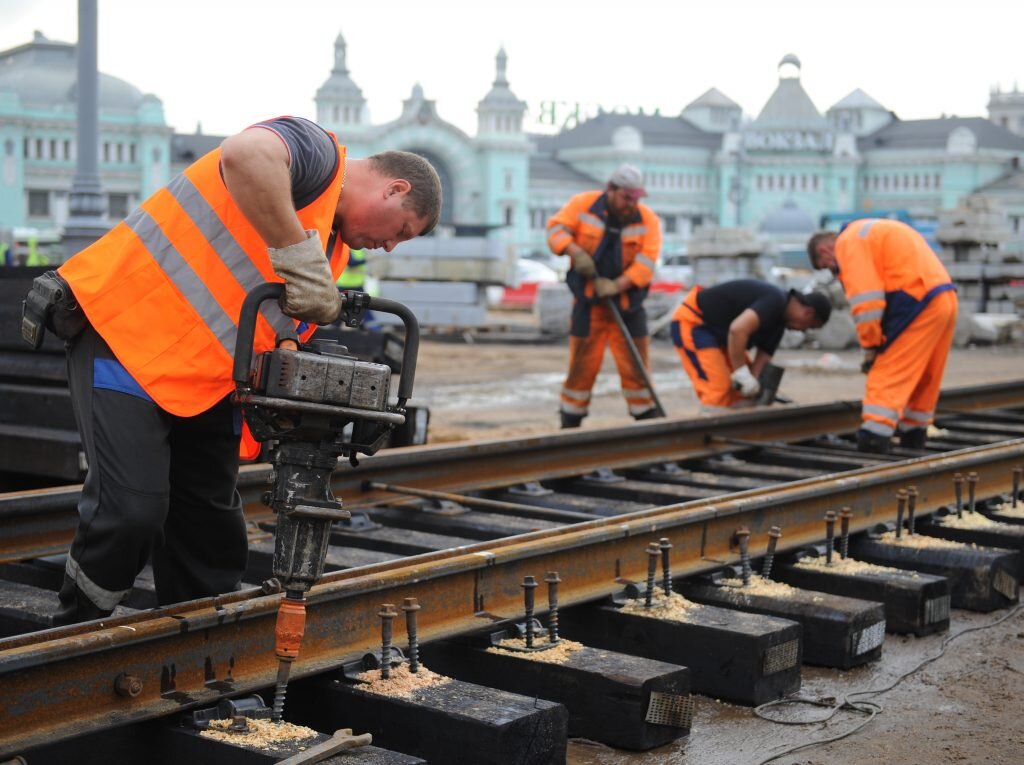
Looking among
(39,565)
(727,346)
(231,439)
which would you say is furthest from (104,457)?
(727,346)

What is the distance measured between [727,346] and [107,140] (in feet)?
278

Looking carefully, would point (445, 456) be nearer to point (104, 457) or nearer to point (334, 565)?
point (334, 565)

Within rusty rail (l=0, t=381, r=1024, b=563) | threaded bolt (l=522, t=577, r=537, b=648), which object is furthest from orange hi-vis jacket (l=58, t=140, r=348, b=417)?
rusty rail (l=0, t=381, r=1024, b=563)

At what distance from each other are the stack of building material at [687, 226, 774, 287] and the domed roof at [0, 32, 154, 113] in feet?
223

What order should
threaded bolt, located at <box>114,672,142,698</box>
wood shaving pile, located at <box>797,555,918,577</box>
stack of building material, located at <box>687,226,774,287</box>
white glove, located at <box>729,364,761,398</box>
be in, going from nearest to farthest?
threaded bolt, located at <box>114,672,142,698</box> → wood shaving pile, located at <box>797,555,918,577</box> → white glove, located at <box>729,364,761,398</box> → stack of building material, located at <box>687,226,774,287</box>

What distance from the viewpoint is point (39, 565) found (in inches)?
175

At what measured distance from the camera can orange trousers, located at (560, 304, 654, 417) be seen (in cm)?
942

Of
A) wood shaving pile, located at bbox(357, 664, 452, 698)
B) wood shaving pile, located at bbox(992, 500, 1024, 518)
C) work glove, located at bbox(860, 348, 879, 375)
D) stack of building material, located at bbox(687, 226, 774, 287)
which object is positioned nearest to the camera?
wood shaving pile, located at bbox(357, 664, 452, 698)

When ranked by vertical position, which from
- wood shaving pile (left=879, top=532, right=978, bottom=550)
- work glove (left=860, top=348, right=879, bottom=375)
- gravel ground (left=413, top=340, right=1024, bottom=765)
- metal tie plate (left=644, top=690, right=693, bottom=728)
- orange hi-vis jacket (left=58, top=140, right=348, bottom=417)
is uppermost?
orange hi-vis jacket (left=58, top=140, right=348, bottom=417)

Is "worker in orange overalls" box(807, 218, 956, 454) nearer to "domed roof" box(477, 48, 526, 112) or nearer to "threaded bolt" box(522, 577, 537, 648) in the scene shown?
"threaded bolt" box(522, 577, 537, 648)

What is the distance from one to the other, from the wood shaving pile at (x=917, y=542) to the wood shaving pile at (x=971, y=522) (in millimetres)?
216

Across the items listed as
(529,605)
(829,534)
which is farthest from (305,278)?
(829,534)

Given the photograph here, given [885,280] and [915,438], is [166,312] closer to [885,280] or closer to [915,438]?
[885,280]

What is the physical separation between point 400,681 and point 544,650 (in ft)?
1.68
